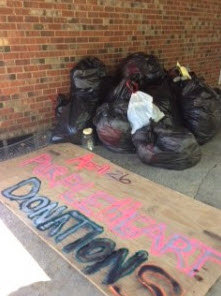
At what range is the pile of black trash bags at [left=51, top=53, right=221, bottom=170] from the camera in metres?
2.51

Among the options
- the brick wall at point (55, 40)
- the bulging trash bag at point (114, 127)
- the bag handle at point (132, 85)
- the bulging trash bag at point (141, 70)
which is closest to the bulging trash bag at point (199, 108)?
the bulging trash bag at point (141, 70)

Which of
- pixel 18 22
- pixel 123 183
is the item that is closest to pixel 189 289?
pixel 123 183

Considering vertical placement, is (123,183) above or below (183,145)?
below

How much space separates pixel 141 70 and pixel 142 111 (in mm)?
714

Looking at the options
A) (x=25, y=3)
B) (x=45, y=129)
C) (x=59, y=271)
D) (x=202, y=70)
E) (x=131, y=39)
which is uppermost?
(x=25, y=3)

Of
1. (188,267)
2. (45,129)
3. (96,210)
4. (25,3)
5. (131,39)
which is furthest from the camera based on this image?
(131,39)

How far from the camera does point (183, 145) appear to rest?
2.43 metres

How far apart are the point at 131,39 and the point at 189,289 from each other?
301cm

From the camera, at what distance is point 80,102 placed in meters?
3.01

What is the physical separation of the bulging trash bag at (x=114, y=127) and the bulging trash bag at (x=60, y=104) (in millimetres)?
412

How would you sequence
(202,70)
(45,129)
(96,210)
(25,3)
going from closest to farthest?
(96,210) < (25,3) < (45,129) < (202,70)

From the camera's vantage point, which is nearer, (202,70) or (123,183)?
(123,183)

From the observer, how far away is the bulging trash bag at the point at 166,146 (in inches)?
96.3

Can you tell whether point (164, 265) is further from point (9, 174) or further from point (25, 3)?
point (25, 3)
